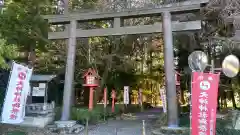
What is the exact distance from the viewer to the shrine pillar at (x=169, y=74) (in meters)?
10.6

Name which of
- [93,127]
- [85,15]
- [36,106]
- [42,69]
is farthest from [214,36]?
[42,69]

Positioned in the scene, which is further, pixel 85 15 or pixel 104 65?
pixel 104 65

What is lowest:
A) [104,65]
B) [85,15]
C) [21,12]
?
[104,65]

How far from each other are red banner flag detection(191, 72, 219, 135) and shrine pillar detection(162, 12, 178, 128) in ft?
9.34

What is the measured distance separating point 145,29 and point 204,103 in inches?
191

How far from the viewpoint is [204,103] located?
762cm

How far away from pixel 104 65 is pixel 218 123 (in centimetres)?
1065

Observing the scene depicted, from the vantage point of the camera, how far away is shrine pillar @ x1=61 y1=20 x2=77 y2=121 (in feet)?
39.9

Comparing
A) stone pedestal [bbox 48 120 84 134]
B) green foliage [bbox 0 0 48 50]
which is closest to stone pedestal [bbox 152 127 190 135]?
stone pedestal [bbox 48 120 84 134]

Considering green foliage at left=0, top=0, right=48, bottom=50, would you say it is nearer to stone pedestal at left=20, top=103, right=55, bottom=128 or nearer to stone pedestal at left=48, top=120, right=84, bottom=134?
stone pedestal at left=20, top=103, right=55, bottom=128

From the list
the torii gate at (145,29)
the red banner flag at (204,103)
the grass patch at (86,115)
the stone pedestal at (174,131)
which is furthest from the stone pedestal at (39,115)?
the red banner flag at (204,103)

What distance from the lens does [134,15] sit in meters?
11.8

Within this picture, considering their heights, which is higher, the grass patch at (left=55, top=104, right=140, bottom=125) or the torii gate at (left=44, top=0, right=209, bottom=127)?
the torii gate at (left=44, top=0, right=209, bottom=127)

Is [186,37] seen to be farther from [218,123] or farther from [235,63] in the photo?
[235,63]
